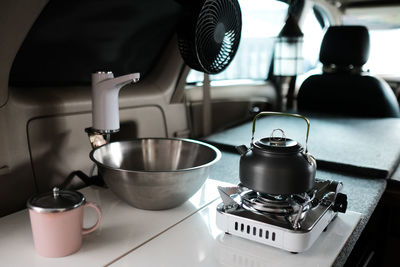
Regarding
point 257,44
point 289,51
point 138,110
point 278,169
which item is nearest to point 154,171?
point 278,169

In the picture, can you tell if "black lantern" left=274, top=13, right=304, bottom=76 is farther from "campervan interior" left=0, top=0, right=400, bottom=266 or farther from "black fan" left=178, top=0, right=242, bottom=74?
"black fan" left=178, top=0, right=242, bottom=74

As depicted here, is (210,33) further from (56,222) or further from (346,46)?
(346,46)

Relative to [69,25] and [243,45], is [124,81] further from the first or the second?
[243,45]

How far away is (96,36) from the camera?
122 centimetres

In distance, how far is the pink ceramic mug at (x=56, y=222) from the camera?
2.31 ft

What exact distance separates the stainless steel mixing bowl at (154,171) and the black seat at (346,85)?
5.83 feet

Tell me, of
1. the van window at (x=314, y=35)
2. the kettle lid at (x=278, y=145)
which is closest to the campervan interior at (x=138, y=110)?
the kettle lid at (x=278, y=145)

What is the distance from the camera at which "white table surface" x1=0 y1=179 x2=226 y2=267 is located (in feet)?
2.43

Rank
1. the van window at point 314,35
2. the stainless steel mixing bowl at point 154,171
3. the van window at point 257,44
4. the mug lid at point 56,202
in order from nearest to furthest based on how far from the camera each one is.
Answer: the mug lid at point 56,202, the stainless steel mixing bowl at point 154,171, the van window at point 257,44, the van window at point 314,35

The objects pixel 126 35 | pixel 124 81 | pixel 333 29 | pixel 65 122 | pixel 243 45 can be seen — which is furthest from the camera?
pixel 243 45

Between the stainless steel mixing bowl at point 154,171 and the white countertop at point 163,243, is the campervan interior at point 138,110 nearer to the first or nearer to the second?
the white countertop at point 163,243

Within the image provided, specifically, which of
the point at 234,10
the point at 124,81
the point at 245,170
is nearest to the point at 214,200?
the point at 245,170

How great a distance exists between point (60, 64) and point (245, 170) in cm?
74

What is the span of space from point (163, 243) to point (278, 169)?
305mm
